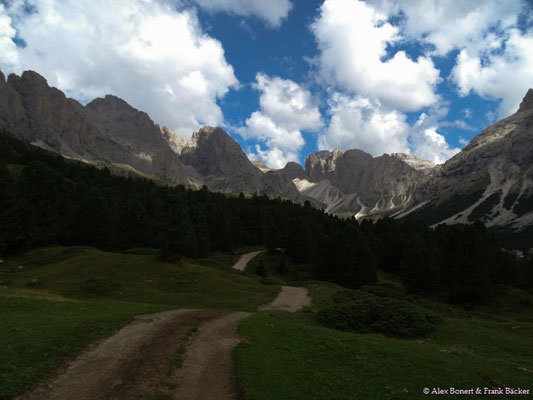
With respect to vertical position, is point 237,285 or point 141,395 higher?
point 237,285

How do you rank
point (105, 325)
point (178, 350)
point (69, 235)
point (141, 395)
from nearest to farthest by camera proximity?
point (141, 395) → point (178, 350) → point (105, 325) → point (69, 235)

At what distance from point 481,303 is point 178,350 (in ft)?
213

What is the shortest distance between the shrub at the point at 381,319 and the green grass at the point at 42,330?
1522 centimetres

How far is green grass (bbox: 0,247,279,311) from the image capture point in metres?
38.3

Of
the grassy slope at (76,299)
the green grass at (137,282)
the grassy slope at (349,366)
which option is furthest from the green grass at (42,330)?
the grassy slope at (349,366)

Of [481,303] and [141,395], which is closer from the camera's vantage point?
[141,395]

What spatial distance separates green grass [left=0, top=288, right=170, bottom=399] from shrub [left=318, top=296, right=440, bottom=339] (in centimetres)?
1522

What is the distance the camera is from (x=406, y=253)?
76375 mm

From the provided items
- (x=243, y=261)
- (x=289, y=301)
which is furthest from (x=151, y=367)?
(x=243, y=261)

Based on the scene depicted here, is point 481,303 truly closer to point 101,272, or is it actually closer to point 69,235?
point 101,272

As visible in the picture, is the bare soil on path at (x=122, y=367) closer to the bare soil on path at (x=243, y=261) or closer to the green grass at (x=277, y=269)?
the green grass at (x=277, y=269)

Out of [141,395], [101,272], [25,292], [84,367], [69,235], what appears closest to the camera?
[141,395]

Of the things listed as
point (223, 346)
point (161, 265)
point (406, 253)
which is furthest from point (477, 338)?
point (406, 253)

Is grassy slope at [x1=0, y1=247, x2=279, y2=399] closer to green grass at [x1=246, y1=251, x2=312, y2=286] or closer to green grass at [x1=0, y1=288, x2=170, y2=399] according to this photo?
green grass at [x1=0, y1=288, x2=170, y2=399]
